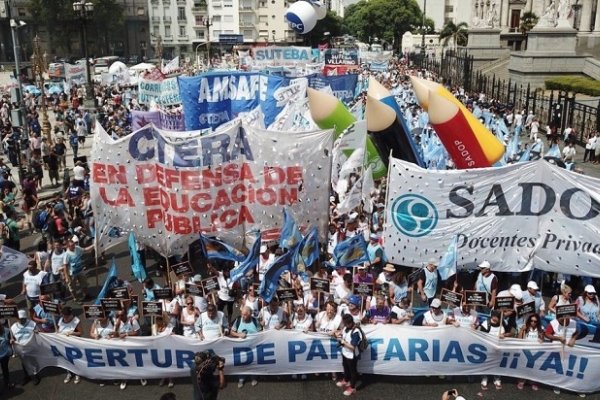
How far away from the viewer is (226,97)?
57.5 ft

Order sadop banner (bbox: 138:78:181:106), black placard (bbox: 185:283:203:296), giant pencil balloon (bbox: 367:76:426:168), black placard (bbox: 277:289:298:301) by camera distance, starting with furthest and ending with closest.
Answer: sadop banner (bbox: 138:78:181:106), giant pencil balloon (bbox: 367:76:426:168), black placard (bbox: 185:283:203:296), black placard (bbox: 277:289:298:301)

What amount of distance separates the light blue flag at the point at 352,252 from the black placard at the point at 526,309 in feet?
8.82

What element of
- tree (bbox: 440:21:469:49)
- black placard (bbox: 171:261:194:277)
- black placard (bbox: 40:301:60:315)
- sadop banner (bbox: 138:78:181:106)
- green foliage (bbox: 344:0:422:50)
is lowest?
black placard (bbox: 40:301:60:315)

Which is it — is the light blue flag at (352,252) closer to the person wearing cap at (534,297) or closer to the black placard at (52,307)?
the person wearing cap at (534,297)

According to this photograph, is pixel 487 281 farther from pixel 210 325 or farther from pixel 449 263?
pixel 210 325

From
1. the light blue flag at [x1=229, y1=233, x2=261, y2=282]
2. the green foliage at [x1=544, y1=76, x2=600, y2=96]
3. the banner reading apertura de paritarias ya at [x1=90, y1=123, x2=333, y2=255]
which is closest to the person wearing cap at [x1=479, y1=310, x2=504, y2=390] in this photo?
the light blue flag at [x1=229, y1=233, x2=261, y2=282]

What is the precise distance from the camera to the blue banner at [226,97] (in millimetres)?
17219

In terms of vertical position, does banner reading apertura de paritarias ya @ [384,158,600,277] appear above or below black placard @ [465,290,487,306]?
above

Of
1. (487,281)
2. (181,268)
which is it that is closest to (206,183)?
(181,268)

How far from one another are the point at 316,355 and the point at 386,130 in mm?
6126

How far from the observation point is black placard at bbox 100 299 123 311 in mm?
8516

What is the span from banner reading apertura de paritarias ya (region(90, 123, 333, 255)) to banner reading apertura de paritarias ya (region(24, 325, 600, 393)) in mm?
2696

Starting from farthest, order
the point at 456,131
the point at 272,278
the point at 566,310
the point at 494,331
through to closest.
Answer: the point at 456,131 → the point at 272,278 → the point at 494,331 → the point at 566,310

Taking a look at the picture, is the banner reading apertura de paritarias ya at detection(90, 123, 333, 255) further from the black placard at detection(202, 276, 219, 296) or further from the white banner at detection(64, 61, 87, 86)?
the white banner at detection(64, 61, 87, 86)
